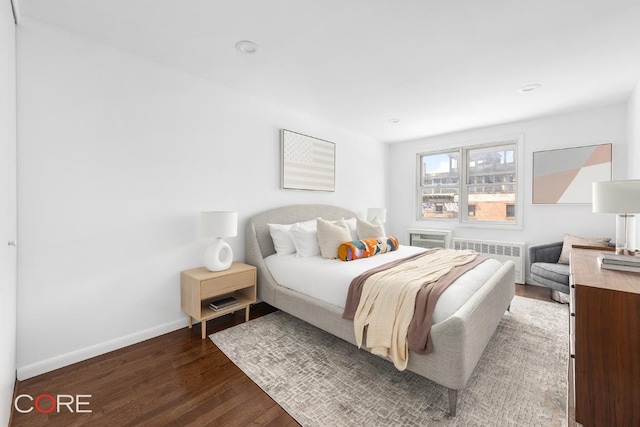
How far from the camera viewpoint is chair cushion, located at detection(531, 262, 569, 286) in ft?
9.81

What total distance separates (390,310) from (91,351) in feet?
7.68

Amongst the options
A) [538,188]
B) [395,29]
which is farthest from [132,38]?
[538,188]

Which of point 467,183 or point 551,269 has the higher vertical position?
point 467,183

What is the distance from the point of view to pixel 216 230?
2561mm

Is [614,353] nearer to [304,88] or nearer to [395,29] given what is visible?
[395,29]

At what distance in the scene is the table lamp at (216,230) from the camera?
8.41ft

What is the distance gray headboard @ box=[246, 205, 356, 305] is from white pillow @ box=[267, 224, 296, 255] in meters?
0.11

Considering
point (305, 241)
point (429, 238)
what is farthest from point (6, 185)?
point (429, 238)

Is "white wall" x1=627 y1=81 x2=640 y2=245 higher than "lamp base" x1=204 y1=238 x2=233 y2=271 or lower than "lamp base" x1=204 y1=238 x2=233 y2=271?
higher

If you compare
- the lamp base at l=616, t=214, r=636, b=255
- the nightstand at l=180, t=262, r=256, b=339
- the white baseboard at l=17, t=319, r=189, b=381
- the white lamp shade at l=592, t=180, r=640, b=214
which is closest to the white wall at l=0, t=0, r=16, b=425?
the white baseboard at l=17, t=319, r=189, b=381

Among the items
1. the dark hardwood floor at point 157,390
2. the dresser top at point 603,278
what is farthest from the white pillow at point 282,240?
the dresser top at point 603,278

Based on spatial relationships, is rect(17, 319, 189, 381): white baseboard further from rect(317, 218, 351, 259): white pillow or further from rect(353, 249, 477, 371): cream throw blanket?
rect(353, 249, 477, 371): cream throw blanket

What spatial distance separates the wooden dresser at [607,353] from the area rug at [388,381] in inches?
15.5

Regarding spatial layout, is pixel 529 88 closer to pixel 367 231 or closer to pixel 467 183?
pixel 467 183
